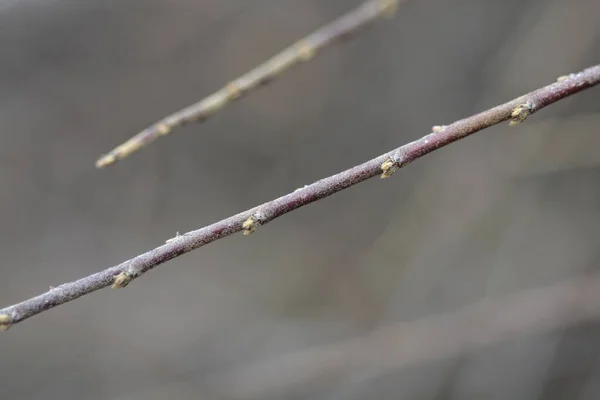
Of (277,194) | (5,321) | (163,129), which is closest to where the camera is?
(5,321)

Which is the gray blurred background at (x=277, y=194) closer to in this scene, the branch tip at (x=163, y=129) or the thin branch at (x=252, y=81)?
the thin branch at (x=252, y=81)

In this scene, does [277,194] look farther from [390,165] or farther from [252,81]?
[390,165]

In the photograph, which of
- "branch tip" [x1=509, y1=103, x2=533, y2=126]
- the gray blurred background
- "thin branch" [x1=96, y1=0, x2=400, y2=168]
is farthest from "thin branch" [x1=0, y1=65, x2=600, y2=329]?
the gray blurred background

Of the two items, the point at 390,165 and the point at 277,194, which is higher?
the point at 277,194

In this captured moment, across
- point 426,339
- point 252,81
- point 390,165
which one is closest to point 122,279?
point 390,165

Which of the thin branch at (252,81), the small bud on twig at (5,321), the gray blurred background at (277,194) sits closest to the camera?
the small bud on twig at (5,321)

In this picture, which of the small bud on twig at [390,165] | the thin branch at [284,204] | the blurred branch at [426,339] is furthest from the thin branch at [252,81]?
the blurred branch at [426,339]

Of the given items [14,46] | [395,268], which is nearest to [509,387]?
[395,268]
